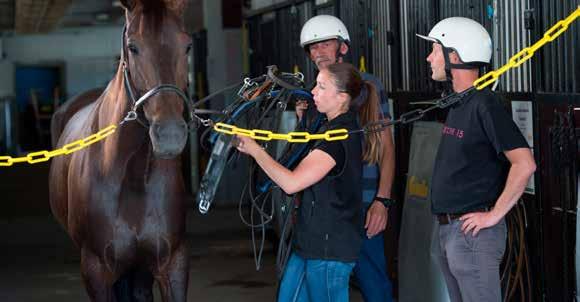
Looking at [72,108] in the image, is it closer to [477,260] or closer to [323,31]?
[323,31]

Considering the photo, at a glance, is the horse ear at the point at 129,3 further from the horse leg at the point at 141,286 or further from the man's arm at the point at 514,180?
the man's arm at the point at 514,180

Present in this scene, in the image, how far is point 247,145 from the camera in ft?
12.7

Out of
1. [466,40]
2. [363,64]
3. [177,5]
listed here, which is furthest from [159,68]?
[363,64]

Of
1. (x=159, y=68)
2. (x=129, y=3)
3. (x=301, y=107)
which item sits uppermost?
(x=129, y=3)

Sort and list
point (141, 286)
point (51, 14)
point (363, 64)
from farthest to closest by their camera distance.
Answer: point (51, 14)
point (363, 64)
point (141, 286)

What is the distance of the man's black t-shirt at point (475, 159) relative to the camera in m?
3.71

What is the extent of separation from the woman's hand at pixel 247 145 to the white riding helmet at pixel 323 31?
1.39m

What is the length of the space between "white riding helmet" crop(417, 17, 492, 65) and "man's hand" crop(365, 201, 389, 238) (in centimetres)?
100

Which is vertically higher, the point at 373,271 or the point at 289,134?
the point at 289,134

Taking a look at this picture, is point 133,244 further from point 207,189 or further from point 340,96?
point 340,96

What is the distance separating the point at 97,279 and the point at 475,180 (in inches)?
68.6

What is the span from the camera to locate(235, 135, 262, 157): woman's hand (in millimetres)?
3867

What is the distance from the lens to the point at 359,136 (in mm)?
4133

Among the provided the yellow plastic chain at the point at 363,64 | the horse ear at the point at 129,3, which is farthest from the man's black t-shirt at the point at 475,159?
the yellow plastic chain at the point at 363,64
